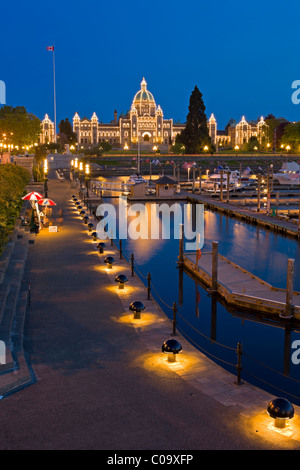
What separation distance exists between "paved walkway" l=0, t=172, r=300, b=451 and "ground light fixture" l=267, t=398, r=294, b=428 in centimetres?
22

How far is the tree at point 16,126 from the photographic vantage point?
104 m

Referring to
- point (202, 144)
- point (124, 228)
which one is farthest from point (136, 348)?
point (202, 144)

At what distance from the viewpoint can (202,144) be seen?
465 ft

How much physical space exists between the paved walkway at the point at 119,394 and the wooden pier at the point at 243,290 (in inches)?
213

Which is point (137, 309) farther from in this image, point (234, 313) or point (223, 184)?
point (223, 184)

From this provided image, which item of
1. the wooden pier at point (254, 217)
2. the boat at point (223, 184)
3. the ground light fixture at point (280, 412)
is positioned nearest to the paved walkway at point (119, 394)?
the ground light fixture at point (280, 412)

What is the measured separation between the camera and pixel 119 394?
11852 mm

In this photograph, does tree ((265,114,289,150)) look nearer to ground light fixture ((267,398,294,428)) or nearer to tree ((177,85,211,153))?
tree ((177,85,211,153))

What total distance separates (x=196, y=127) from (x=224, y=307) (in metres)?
120

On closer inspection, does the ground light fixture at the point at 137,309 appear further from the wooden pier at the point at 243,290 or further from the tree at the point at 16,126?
the tree at the point at 16,126

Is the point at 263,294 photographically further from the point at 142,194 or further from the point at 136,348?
the point at 142,194

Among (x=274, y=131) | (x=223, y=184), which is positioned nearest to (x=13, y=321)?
A: (x=223, y=184)

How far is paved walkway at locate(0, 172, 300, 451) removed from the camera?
9906 millimetres

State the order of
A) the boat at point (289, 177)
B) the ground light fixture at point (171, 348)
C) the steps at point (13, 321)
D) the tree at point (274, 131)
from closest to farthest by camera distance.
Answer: the steps at point (13, 321)
the ground light fixture at point (171, 348)
the boat at point (289, 177)
the tree at point (274, 131)
